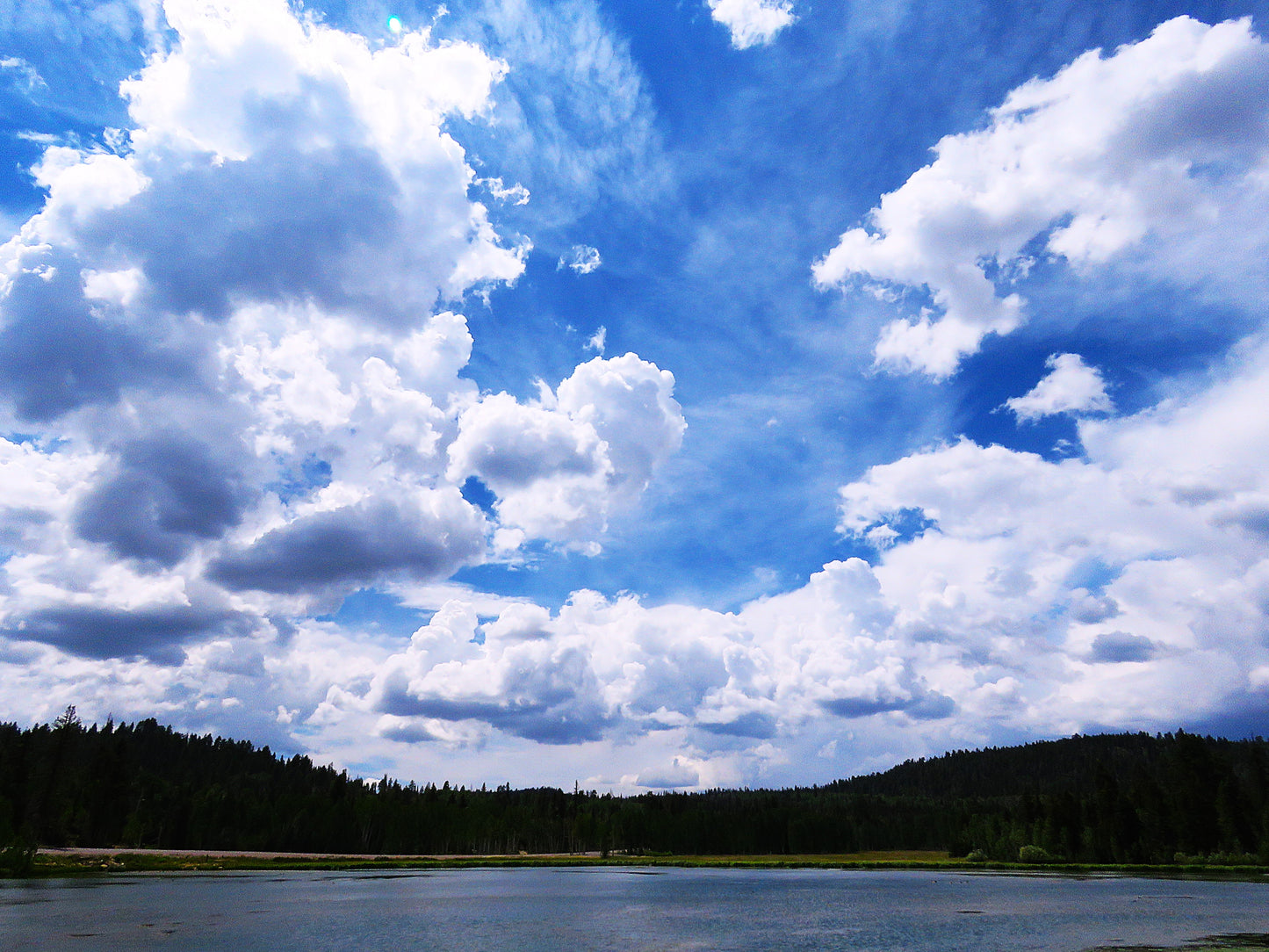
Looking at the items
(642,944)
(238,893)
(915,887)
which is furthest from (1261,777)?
(238,893)

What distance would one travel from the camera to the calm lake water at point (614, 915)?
6294 centimetres

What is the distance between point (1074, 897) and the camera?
→ 4176 inches

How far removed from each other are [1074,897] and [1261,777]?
130 m

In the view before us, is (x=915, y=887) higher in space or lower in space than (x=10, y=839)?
lower

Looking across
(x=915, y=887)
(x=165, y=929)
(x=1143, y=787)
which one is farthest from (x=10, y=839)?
(x=1143, y=787)

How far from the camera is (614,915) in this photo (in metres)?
90.2

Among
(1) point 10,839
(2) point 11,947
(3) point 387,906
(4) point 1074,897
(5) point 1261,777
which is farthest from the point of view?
(5) point 1261,777

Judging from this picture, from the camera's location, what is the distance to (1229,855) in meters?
179

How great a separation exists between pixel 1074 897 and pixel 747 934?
2427 inches

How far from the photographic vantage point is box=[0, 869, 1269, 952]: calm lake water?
206ft

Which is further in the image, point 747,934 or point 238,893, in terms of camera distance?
point 238,893

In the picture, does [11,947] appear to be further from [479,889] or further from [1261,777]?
[1261,777]

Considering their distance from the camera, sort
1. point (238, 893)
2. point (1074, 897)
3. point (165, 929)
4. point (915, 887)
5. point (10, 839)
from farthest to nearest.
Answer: point (915, 887), point (10, 839), point (238, 893), point (1074, 897), point (165, 929)

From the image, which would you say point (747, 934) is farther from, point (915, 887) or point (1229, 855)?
point (1229, 855)
